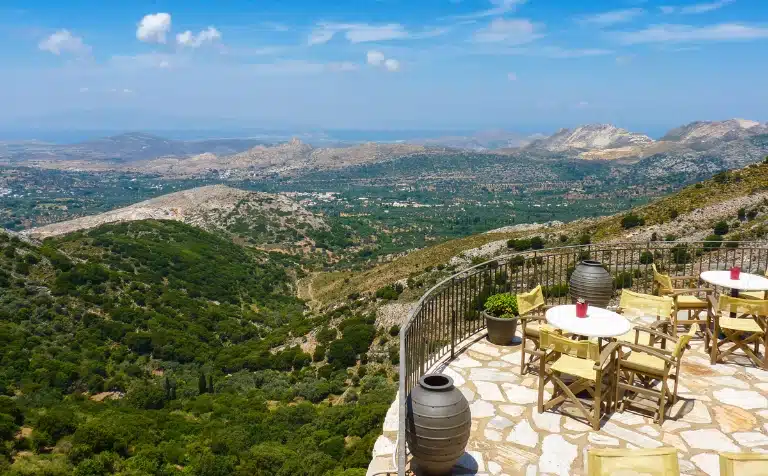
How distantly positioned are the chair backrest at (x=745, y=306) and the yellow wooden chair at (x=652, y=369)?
157 cm

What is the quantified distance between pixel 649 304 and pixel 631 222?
3375cm

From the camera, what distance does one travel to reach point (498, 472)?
5.33 m

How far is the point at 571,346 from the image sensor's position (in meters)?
6.12

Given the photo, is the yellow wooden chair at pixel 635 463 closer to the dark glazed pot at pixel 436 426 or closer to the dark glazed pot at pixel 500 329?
the dark glazed pot at pixel 436 426

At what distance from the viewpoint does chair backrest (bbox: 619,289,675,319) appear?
7.89 metres

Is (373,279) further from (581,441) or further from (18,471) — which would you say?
(581,441)

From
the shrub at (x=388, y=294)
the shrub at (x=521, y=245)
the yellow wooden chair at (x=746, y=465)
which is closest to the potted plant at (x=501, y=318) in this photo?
the yellow wooden chair at (x=746, y=465)

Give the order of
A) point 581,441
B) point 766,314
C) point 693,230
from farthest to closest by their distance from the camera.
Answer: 1. point 693,230
2. point 766,314
3. point 581,441

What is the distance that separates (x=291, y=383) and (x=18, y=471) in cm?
1639

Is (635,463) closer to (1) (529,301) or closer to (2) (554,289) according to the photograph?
(1) (529,301)

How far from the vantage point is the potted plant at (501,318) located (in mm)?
8820

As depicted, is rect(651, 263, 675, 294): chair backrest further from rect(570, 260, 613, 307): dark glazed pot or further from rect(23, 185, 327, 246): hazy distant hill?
rect(23, 185, 327, 246): hazy distant hill

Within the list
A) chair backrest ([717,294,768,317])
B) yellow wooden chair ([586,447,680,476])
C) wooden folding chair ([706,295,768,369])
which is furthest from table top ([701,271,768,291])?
yellow wooden chair ([586,447,680,476])

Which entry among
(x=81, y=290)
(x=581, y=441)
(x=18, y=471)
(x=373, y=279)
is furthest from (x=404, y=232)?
(x=581, y=441)
